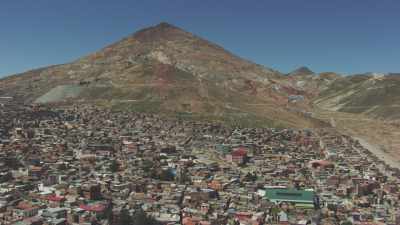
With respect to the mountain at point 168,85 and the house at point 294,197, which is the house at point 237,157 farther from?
the mountain at point 168,85

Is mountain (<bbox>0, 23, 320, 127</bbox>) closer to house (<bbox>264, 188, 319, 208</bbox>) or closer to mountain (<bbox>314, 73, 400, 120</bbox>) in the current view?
mountain (<bbox>314, 73, 400, 120</bbox>)

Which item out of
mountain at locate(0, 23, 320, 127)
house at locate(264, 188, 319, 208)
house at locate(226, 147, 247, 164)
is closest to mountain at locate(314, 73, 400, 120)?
mountain at locate(0, 23, 320, 127)

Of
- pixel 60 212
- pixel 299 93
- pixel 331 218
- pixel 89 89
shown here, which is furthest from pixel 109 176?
pixel 299 93

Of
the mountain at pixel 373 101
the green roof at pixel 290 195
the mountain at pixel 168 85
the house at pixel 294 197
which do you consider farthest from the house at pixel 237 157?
the mountain at pixel 373 101

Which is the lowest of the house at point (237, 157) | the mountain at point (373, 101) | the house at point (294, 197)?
the house at point (294, 197)

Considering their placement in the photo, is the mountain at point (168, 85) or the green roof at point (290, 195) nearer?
the green roof at point (290, 195)

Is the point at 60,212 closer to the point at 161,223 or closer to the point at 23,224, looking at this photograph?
the point at 23,224
